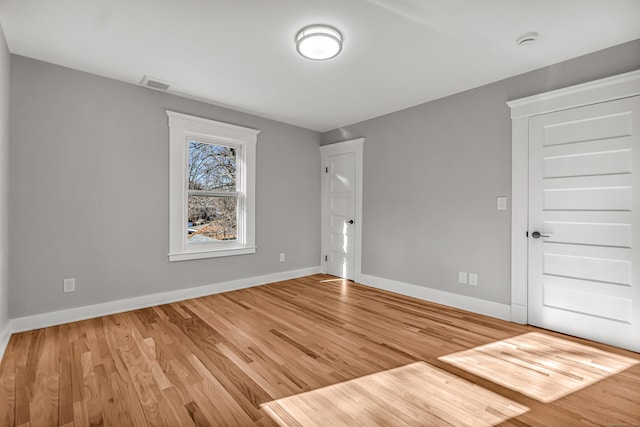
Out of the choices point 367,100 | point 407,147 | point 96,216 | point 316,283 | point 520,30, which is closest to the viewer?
point 520,30

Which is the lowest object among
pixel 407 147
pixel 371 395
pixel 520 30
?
pixel 371 395

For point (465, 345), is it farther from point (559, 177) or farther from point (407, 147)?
point (407, 147)

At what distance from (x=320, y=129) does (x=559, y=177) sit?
Result: 3.42m

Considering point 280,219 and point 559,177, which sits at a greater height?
point 559,177

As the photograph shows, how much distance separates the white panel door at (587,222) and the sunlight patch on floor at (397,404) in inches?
60.7

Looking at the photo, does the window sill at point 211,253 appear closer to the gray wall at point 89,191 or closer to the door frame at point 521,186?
the gray wall at point 89,191

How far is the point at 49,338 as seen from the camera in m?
2.62

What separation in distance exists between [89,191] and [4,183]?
0.64 metres

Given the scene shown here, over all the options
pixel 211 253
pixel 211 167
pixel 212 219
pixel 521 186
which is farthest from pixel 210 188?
pixel 521 186

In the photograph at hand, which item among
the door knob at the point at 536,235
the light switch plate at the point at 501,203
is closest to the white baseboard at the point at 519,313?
the door knob at the point at 536,235

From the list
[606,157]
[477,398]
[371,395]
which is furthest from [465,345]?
[606,157]

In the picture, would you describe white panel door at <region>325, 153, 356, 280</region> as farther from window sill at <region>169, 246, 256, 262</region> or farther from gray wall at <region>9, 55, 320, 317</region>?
gray wall at <region>9, 55, 320, 317</region>

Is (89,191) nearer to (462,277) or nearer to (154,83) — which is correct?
(154,83)

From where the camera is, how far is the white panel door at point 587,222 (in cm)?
248
